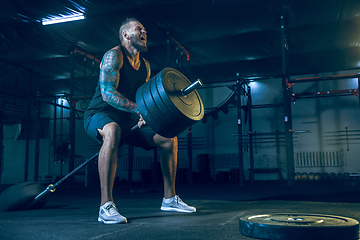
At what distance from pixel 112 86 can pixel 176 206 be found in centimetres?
82

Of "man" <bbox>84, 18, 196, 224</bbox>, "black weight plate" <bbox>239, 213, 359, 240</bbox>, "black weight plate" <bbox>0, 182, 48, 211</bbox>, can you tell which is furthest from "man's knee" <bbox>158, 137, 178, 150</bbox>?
"black weight plate" <bbox>0, 182, 48, 211</bbox>

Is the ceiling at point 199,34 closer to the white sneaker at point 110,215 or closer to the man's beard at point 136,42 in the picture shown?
the man's beard at point 136,42

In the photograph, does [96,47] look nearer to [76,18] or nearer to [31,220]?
[76,18]

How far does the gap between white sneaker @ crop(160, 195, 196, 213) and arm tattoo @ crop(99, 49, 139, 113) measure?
1.99ft

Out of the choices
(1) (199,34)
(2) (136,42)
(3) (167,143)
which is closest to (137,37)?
(2) (136,42)

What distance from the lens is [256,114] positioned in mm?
7719

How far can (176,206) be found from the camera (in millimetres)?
1928

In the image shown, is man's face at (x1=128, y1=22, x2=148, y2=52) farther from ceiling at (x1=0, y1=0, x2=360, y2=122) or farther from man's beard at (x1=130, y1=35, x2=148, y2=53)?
ceiling at (x1=0, y1=0, x2=360, y2=122)

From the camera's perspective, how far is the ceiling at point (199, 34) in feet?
15.7

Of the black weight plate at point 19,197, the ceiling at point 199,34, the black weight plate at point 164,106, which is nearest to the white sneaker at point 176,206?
the black weight plate at point 164,106

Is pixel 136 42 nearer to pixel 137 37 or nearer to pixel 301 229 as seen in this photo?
pixel 137 37

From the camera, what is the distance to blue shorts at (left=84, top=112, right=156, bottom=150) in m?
1.84

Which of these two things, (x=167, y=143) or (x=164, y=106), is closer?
(x=164, y=106)

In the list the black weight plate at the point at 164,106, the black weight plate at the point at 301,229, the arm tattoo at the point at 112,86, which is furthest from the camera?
the arm tattoo at the point at 112,86
